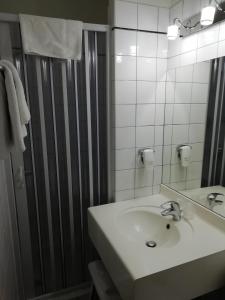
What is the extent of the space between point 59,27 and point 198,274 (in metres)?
1.65

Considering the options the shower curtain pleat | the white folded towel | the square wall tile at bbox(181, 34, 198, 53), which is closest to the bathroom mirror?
the square wall tile at bbox(181, 34, 198, 53)

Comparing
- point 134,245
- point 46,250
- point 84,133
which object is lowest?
point 46,250

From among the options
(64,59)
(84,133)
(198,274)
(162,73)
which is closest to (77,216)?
(84,133)

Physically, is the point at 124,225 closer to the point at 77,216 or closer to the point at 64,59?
the point at 77,216

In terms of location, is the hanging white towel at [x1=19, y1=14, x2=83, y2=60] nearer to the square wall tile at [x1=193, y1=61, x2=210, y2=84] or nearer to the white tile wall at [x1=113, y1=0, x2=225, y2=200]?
the white tile wall at [x1=113, y1=0, x2=225, y2=200]

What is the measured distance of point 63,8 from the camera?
5.80 ft

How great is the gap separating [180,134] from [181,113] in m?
0.16

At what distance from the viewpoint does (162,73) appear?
168cm

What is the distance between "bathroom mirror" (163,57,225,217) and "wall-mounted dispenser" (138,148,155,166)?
0.14 meters

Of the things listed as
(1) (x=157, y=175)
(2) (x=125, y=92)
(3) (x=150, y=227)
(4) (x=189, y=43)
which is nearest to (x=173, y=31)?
(4) (x=189, y=43)

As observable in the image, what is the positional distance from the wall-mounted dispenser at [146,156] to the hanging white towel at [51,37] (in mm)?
828

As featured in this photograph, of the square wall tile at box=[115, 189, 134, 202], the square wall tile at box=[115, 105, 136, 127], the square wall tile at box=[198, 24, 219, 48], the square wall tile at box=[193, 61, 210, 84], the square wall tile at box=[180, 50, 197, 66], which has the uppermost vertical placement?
the square wall tile at box=[198, 24, 219, 48]

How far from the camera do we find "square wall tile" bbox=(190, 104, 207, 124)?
148cm

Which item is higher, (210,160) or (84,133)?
(84,133)
